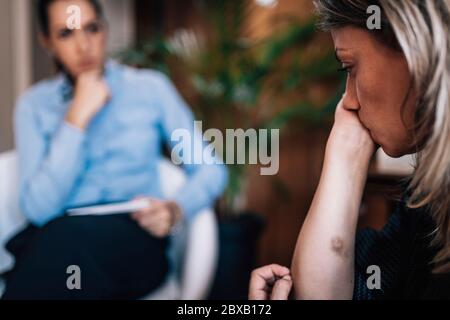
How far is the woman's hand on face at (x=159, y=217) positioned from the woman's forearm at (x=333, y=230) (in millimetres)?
483

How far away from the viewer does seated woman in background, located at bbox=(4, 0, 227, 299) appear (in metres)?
0.74

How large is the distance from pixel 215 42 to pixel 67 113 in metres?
0.86

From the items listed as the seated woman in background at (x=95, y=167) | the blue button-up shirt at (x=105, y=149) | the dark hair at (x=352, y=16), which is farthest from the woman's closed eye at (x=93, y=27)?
the dark hair at (x=352, y=16)

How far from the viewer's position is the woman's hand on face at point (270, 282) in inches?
18.3

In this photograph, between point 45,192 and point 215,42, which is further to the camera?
point 215,42

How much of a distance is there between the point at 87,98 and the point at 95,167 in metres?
0.13

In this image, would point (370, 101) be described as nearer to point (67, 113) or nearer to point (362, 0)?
point (362, 0)

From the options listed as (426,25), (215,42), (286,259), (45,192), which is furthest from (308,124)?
(426,25)

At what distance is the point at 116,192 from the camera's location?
92 centimetres
